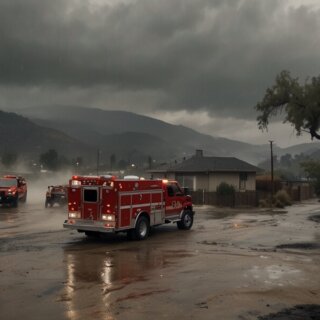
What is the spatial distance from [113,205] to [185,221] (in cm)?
576

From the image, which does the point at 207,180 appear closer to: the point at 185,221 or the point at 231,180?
the point at 231,180

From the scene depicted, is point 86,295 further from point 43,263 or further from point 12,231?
point 12,231

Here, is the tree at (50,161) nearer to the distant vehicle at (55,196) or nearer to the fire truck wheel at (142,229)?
the distant vehicle at (55,196)

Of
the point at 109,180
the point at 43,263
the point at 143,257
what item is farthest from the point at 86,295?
the point at 109,180

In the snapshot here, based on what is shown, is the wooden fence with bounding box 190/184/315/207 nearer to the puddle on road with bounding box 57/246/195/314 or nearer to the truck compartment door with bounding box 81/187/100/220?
the puddle on road with bounding box 57/246/195/314

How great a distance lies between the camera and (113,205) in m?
17.7

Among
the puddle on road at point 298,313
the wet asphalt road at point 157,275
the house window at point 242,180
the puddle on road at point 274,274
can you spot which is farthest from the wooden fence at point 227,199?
the puddle on road at point 298,313

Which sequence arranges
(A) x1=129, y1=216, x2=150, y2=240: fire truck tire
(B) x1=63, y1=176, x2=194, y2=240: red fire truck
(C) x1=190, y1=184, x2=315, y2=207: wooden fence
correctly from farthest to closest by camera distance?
(C) x1=190, y1=184, x2=315, y2=207: wooden fence
(A) x1=129, y1=216, x2=150, y2=240: fire truck tire
(B) x1=63, y1=176, x2=194, y2=240: red fire truck

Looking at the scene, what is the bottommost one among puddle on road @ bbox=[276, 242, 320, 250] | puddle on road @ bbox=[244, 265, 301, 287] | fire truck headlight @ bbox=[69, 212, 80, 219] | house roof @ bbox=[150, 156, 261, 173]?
puddle on road @ bbox=[244, 265, 301, 287]

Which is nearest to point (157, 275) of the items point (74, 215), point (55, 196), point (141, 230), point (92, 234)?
point (141, 230)

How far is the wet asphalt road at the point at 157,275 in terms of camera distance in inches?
351

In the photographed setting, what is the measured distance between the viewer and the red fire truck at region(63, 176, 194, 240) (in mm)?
17797

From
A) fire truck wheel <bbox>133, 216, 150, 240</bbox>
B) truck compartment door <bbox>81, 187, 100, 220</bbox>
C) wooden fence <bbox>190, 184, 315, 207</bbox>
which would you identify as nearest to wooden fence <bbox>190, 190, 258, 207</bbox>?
wooden fence <bbox>190, 184, 315, 207</bbox>

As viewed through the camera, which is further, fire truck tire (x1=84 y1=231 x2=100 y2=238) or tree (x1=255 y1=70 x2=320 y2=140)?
tree (x1=255 y1=70 x2=320 y2=140)
